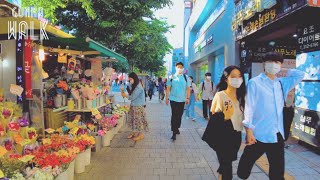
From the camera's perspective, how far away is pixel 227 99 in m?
3.68

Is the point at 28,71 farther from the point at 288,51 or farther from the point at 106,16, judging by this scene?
the point at 288,51

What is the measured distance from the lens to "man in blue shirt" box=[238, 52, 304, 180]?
3357 millimetres

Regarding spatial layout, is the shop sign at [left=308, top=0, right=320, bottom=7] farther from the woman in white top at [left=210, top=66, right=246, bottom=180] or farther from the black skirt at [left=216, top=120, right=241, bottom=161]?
the black skirt at [left=216, top=120, right=241, bottom=161]

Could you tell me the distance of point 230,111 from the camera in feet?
12.0

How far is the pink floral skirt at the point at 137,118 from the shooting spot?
7.10 meters

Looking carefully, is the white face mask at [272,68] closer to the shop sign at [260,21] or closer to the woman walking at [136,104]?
the woman walking at [136,104]

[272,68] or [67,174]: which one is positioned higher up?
[272,68]

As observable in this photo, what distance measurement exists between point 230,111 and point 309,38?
380 cm

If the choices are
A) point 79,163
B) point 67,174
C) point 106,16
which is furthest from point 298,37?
point 106,16

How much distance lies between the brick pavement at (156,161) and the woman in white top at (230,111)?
104 cm

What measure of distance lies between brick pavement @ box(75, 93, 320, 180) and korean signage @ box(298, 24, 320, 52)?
2.63 m

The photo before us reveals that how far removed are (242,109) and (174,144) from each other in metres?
3.49

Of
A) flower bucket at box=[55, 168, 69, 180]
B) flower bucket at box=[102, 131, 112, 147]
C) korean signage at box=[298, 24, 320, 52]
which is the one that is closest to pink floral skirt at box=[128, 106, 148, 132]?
flower bucket at box=[102, 131, 112, 147]

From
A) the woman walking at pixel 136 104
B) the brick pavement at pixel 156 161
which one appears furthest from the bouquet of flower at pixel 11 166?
the woman walking at pixel 136 104
